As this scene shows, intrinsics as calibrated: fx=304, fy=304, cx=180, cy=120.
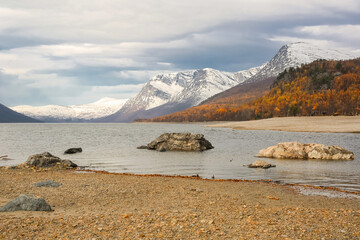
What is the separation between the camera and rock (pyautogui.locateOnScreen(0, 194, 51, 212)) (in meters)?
12.8

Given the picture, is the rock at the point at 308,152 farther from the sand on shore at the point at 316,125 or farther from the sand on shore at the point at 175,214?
the sand on shore at the point at 316,125

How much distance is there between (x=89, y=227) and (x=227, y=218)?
17.2ft

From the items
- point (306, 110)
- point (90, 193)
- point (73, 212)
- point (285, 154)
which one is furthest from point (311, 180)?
point (306, 110)

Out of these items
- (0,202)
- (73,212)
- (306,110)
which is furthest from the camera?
(306,110)

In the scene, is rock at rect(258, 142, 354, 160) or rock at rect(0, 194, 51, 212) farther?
rock at rect(258, 142, 354, 160)

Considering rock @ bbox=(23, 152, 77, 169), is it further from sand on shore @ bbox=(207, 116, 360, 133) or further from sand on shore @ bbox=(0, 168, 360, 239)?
sand on shore @ bbox=(207, 116, 360, 133)

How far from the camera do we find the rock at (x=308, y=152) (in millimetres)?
36750

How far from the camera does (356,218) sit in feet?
40.4

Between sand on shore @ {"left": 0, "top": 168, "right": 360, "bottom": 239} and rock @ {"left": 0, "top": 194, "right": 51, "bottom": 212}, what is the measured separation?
461 mm

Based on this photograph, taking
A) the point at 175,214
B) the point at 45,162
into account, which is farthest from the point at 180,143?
the point at 175,214

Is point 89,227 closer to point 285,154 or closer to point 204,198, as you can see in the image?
point 204,198

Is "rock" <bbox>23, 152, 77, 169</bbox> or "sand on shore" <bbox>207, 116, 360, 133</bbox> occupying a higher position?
→ "sand on shore" <bbox>207, 116, 360, 133</bbox>

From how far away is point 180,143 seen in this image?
167 feet

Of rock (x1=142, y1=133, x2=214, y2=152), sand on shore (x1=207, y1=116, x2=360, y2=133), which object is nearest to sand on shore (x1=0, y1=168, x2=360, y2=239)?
rock (x1=142, y1=133, x2=214, y2=152)
